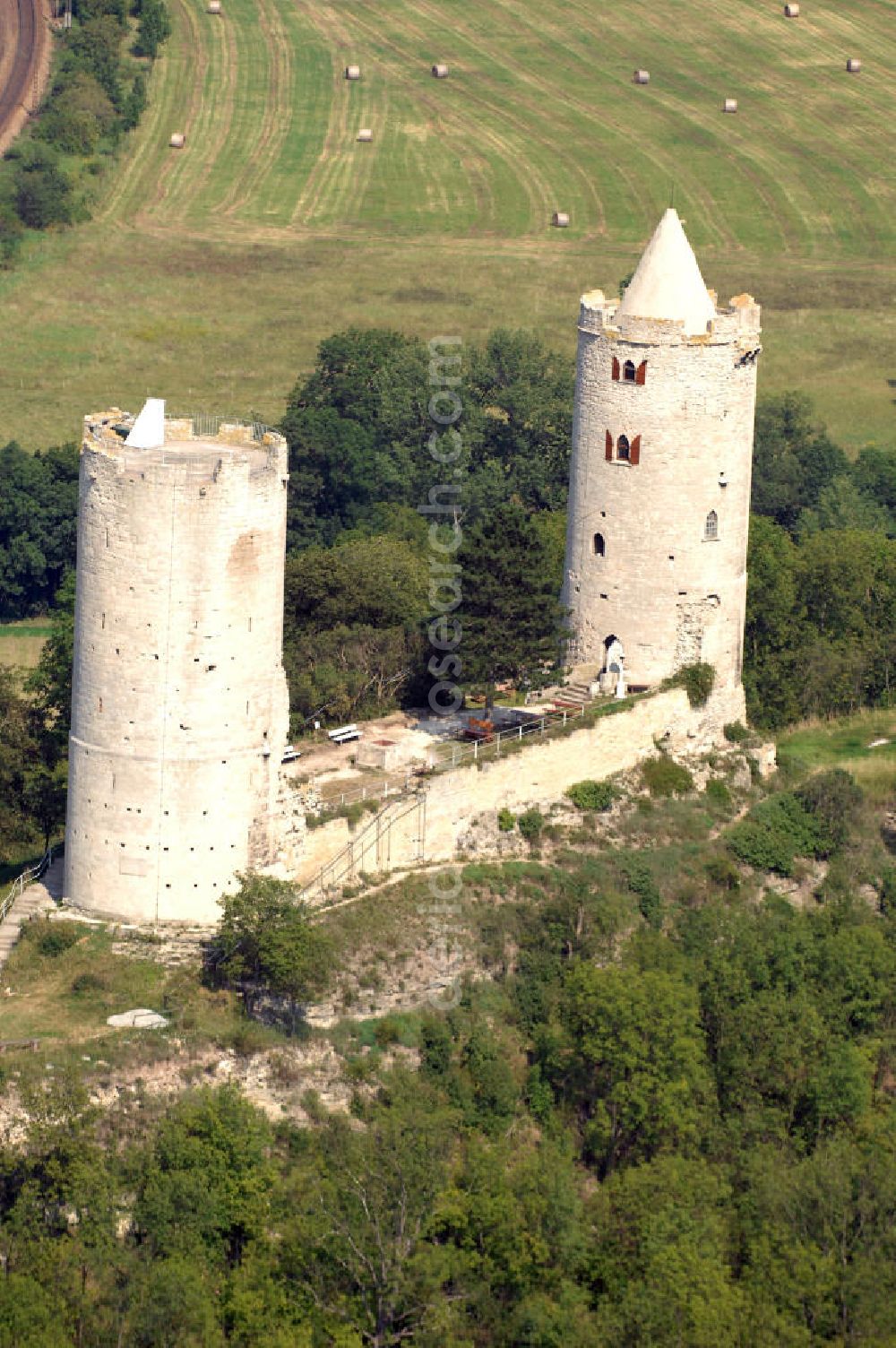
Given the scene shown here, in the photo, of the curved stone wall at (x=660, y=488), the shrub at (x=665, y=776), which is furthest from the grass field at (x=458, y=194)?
the shrub at (x=665, y=776)

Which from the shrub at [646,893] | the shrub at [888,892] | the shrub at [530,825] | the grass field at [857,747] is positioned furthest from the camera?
the grass field at [857,747]

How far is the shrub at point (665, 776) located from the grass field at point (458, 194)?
48.8 meters

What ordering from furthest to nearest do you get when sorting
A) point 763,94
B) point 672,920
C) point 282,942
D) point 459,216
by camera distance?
point 763,94, point 459,216, point 672,920, point 282,942

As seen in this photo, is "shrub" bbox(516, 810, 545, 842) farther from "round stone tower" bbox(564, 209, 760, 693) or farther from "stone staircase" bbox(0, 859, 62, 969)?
"stone staircase" bbox(0, 859, 62, 969)

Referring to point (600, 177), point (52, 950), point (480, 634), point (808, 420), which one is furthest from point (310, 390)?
point (52, 950)

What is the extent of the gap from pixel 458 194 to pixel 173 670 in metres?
80.1

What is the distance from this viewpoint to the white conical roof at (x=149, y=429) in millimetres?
71625

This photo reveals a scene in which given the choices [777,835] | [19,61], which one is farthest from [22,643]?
[19,61]

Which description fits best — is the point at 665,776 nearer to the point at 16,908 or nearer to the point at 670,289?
the point at 670,289

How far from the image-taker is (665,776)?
83.2 m

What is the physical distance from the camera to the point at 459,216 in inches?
5743

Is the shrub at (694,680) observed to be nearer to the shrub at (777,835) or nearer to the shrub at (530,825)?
the shrub at (777,835)

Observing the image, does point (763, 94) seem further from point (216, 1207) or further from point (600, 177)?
point (216, 1207)

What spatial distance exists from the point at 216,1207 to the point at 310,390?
61.6 meters
